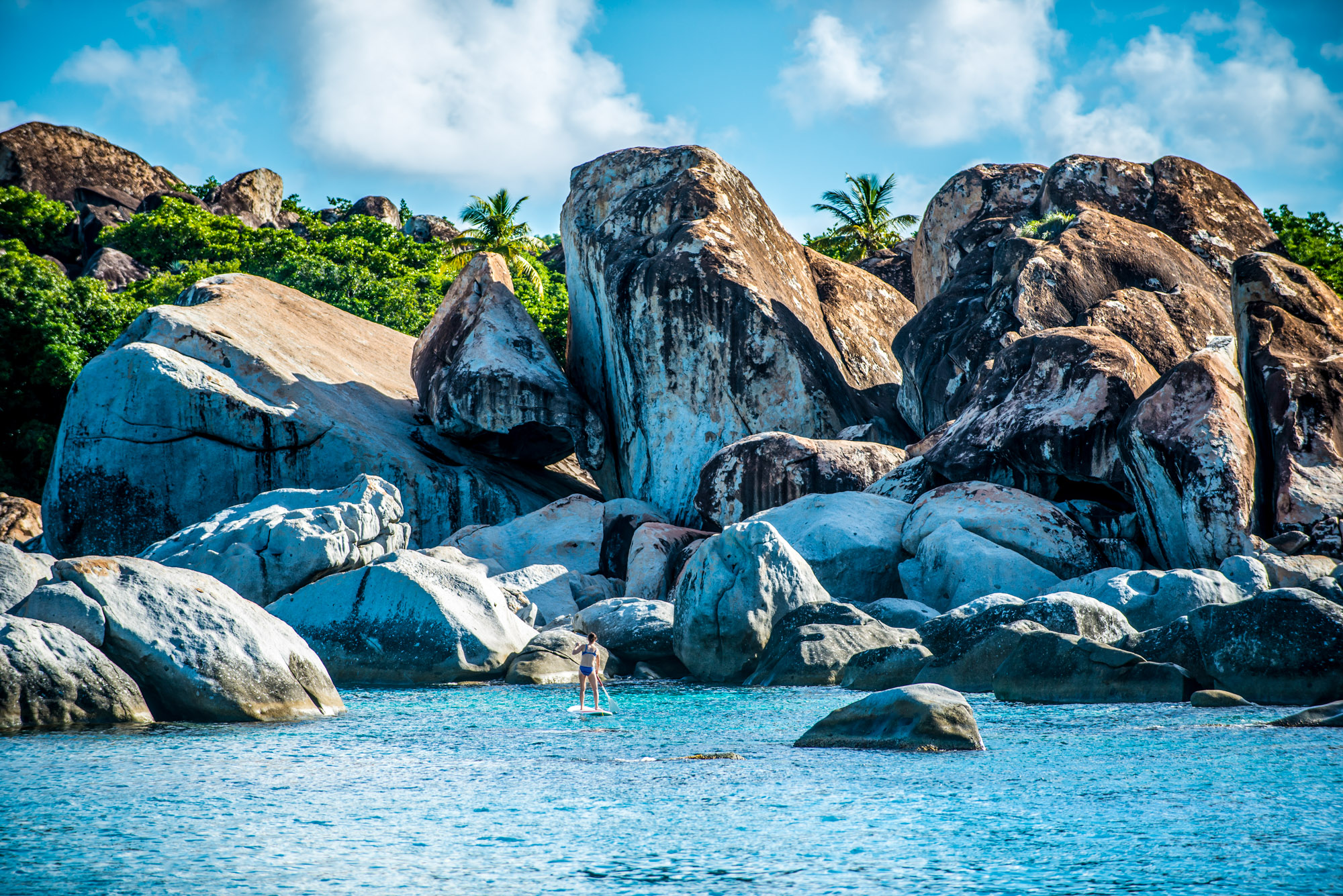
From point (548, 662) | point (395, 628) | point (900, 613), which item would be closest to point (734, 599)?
point (548, 662)

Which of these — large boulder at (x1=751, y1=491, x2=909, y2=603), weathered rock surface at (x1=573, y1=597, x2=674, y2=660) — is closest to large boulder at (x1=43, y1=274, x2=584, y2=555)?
weathered rock surface at (x1=573, y1=597, x2=674, y2=660)

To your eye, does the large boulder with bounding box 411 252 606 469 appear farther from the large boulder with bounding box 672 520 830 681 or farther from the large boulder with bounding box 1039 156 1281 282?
the large boulder with bounding box 1039 156 1281 282

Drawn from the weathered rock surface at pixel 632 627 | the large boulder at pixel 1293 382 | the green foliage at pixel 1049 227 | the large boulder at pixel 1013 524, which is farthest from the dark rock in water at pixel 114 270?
the large boulder at pixel 1293 382

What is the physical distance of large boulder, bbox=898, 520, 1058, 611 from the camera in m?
18.2

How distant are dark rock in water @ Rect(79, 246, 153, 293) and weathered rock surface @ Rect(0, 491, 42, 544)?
17.1 meters

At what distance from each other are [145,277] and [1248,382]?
1649 inches

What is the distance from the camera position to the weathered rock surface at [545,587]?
813 inches

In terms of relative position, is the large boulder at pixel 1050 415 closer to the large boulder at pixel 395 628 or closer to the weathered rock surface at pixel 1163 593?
the weathered rock surface at pixel 1163 593

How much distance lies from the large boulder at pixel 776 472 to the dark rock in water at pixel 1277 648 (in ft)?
38.1

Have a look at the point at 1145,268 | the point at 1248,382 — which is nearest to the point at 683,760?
the point at 1248,382

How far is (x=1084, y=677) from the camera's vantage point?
12.7 meters

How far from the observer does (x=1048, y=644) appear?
13.1m

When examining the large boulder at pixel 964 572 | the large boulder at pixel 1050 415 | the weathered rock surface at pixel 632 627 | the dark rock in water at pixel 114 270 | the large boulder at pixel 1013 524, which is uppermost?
the dark rock in water at pixel 114 270

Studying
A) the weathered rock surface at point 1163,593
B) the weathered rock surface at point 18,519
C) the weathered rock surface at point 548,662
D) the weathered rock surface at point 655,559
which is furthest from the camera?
the weathered rock surface at point 18,519
